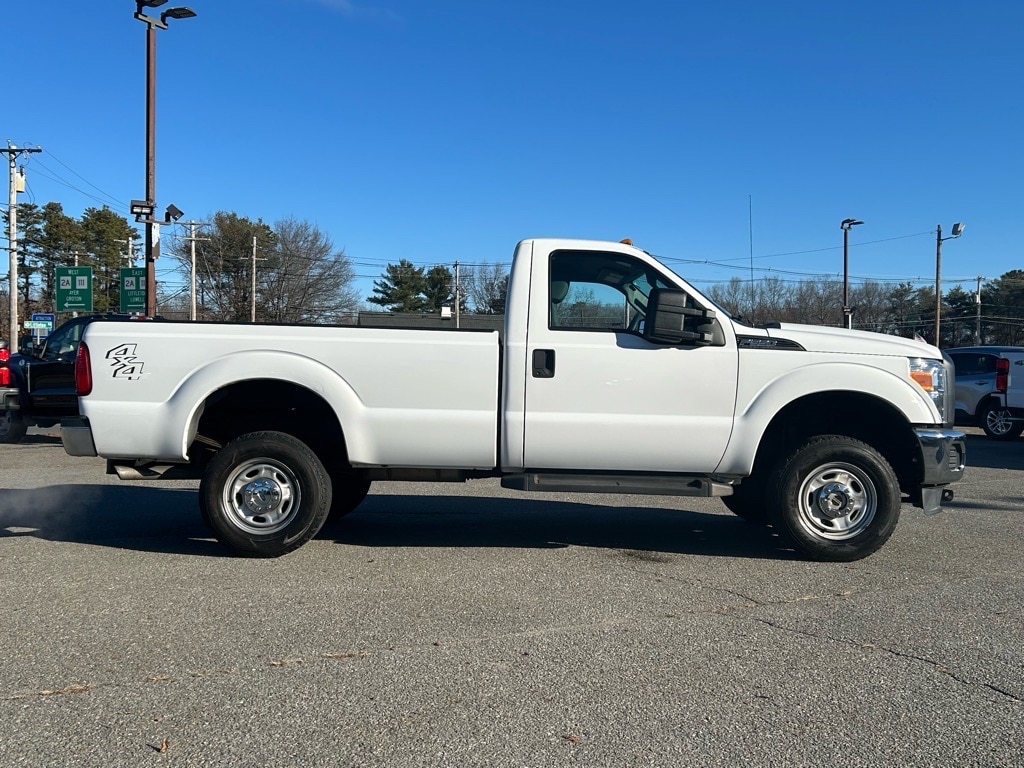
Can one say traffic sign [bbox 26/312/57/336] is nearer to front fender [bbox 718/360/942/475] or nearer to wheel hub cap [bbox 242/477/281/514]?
wheel hub cap [bbox 242/477/281/514]

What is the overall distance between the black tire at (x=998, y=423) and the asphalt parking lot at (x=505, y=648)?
10.4 m

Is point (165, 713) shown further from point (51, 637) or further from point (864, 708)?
point (864, 708)

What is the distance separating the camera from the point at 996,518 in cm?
813

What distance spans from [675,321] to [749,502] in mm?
2330

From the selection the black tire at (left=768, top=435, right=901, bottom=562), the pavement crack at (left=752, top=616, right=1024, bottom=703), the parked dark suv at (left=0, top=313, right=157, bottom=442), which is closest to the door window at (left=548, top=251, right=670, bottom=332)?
the black tire at (left=768, top=435, right=901, bottom=562)

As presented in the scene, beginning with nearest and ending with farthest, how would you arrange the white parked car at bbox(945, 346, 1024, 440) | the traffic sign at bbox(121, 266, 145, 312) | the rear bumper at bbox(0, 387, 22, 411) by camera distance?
the rear bumper at bbox(0, 387, 22, 411)
the white parked car at bbox(945, 346, 1024, 440)
the traffic sign at bbox(121, 266, 145, 312)

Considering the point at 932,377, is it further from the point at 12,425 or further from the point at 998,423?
the point at 12,425

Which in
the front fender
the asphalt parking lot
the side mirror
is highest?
the side mirror

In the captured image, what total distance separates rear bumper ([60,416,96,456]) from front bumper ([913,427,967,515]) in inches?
226

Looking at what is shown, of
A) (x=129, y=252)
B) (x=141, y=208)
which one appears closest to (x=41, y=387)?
(x=141, y=208)

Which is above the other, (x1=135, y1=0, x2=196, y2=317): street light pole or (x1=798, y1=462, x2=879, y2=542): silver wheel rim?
(x1=135, y1=0, x2=196, y2=317): street light pole

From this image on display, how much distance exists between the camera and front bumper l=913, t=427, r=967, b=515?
600 cm

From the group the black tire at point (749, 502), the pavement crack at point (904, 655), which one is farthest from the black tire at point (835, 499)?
the pavement crack at point (904, 655)

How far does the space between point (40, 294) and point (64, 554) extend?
61297 mm
